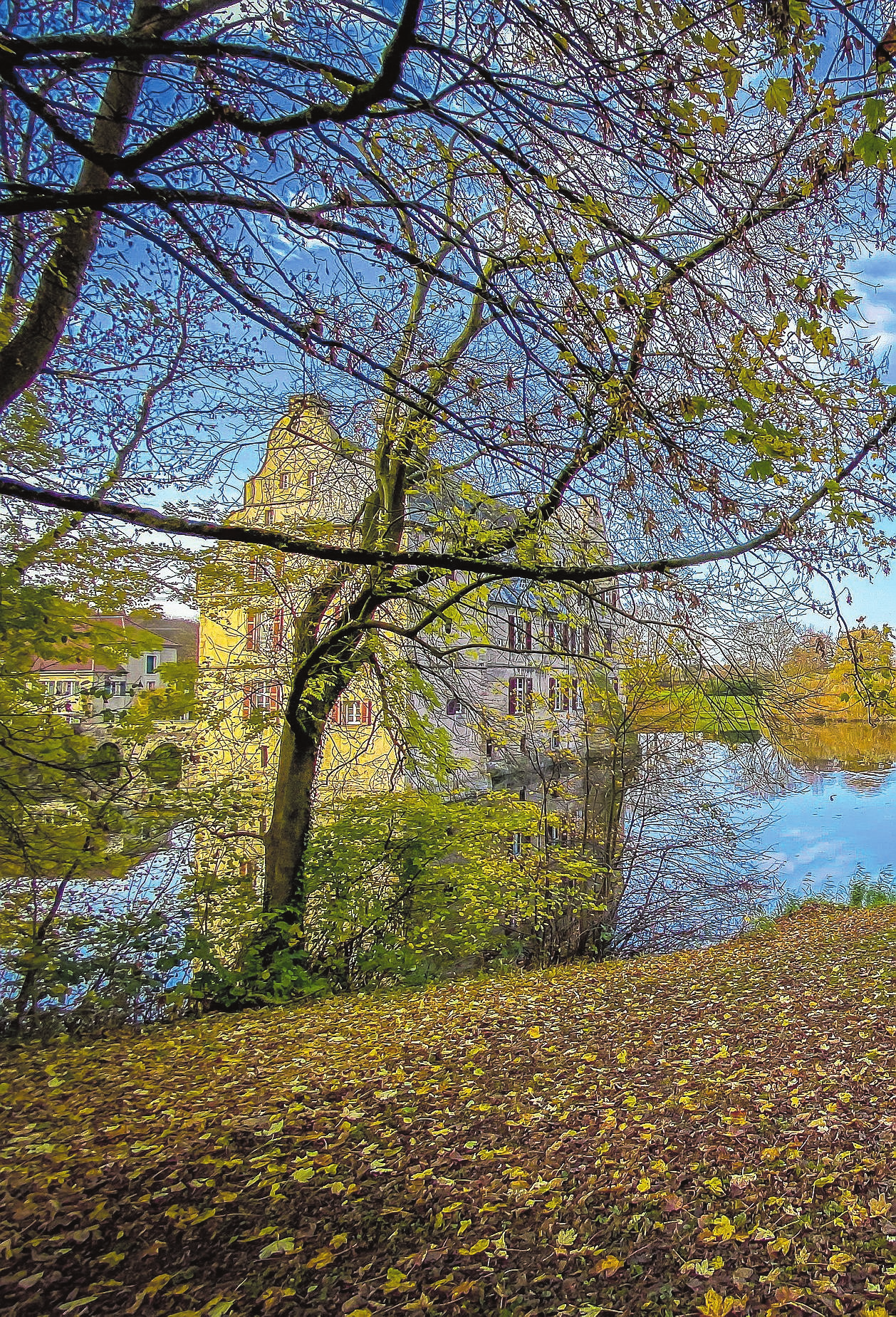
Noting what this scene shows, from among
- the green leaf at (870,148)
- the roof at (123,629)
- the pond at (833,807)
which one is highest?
the green leaf at (870,148)

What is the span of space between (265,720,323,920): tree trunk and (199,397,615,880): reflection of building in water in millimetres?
212

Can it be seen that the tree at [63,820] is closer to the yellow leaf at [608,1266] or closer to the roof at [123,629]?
the roof at [123,629]

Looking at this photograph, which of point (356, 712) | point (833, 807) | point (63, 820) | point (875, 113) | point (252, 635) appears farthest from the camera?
point (833, 807)

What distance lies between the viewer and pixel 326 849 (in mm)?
7590

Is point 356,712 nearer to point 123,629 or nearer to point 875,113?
point 123,629

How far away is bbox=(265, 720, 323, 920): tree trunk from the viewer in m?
7.36

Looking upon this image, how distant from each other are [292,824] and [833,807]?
17.0 metres

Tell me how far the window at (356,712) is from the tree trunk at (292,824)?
0.65m

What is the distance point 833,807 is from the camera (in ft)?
63.6

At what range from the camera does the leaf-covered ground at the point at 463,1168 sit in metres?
2.52

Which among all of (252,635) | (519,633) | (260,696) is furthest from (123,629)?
(519,633)

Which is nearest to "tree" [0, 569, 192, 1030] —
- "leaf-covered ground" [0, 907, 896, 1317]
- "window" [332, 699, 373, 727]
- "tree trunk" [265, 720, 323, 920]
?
"leaf-covered ground" [0, 907, 896, 1317]

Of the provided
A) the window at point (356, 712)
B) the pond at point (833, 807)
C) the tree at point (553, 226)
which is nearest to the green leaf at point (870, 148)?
the tree at point (553, 226)

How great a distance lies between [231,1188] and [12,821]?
2825 millimetres
